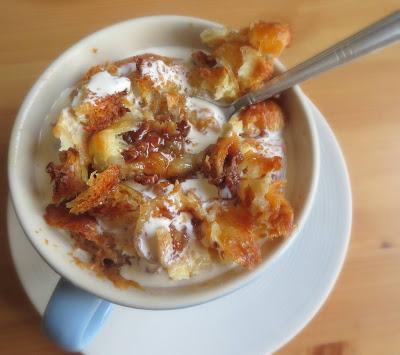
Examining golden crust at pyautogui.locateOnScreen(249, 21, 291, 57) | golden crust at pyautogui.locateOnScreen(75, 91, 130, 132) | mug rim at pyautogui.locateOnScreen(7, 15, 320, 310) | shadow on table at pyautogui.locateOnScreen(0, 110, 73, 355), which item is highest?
golden crust at pyautogui.locateOnScreen(249, 21, 291, 57)

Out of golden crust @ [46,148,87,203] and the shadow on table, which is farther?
the shadow on table

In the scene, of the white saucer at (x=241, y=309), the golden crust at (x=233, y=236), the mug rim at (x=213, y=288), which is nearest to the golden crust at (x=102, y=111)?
the mug rim at (x=213, y=288)

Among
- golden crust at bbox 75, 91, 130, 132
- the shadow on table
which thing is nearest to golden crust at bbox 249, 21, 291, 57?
golden crust at bbox 75, 91, 130, 132

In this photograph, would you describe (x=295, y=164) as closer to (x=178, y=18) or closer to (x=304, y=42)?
(x=178, y=18)

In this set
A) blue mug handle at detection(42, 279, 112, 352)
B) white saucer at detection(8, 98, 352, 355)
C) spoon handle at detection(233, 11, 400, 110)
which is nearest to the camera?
spoon handle at detection(233, 11, 400, 110)

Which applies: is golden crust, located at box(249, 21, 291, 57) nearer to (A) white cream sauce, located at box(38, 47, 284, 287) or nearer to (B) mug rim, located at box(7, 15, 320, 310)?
(B) mug rim, located at box(7, 15, 320, 310)

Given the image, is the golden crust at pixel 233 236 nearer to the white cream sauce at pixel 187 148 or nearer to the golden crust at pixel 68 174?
the white cream sauce at pixel 187 148

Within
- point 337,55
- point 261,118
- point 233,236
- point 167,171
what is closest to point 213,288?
point 233,236
